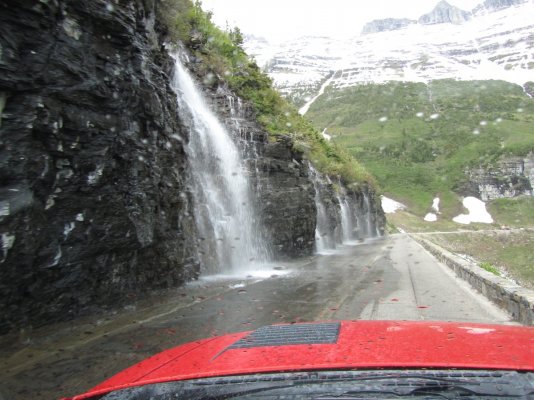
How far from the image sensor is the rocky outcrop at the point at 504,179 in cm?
11469

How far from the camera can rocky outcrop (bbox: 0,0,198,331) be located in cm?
663

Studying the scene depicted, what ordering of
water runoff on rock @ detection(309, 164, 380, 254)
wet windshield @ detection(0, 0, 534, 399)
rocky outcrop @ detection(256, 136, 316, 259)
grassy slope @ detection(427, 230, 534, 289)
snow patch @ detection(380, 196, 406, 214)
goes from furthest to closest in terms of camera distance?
1. snow patch @ detection(380, 196, 406, 214)
2. water runoff on rock @ detection(309, 164, 380, 254)
3. grassy slope @ detection(427, 230, 534, 289)
4. rocky outcrop @ detection(256, 136, 316, 259)
5. wet windshield @ detection(0, 0, 534, 399)

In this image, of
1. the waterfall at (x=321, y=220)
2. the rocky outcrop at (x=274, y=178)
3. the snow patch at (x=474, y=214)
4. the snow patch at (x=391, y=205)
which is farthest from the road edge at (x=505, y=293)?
the snow patch at (x=391, y=205)

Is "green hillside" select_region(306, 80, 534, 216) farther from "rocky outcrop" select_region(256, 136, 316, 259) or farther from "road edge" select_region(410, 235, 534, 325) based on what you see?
"road edge" select_region(410, 235, 534, 325)

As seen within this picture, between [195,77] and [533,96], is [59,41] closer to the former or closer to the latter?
[195,77]

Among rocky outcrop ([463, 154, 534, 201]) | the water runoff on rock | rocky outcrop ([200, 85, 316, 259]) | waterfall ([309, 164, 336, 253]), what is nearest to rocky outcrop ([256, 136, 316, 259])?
rocky outcrop ([200, 85, 316, 259])

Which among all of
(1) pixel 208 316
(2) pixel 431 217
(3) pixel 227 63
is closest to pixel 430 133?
(2) pixel 431 217

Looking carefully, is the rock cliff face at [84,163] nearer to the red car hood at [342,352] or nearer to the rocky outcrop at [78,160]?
the rocky outcrop at [78,160]

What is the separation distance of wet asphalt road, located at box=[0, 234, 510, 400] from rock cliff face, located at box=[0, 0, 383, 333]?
2.39 ft

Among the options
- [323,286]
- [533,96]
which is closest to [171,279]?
[323,286]

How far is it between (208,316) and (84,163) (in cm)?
347

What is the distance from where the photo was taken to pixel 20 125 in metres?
6.64

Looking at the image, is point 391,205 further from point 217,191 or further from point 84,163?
point 84,163

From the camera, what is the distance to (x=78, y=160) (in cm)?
791
